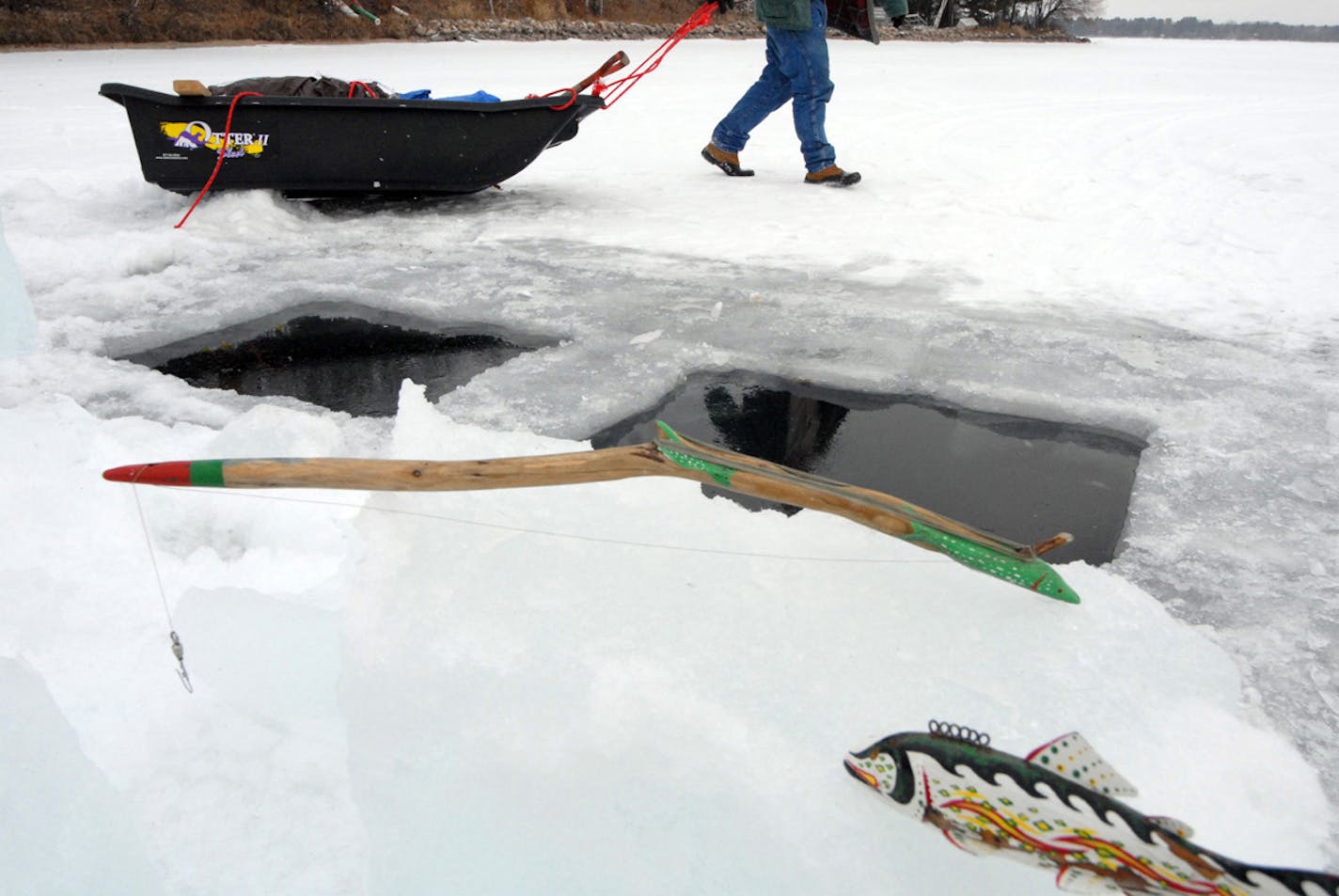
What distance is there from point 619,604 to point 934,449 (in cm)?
134

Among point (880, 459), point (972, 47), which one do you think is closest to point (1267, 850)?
point (880, 459)

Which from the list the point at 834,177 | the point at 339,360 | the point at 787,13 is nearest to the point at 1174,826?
the point at 339,360

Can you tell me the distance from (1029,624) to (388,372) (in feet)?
8.21

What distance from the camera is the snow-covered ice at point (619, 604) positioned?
1505 millimetres

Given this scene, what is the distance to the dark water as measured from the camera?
3307mm

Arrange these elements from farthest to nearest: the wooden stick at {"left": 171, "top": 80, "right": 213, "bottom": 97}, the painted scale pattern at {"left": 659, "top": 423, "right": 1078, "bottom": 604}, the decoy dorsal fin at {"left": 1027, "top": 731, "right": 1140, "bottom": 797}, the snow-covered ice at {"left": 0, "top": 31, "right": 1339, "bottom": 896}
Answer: the wooden stick at {"left": 171, "top": 80, "right": 213, "bottom": 97}, the painted scale pattern at {"left": 659, "top": 423, "right": 1078, "bottom": 604}, the snow-covered ice at {"left": 0, "top": 31, "right": 1339, "bottom": 896}, the decoy dorsal fin at {"left": 1027, "top": 731, "right": 1140, "bottom": 797}

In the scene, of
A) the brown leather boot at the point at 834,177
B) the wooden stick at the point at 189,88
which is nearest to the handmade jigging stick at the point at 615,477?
the wooden stick at the point at 189,88

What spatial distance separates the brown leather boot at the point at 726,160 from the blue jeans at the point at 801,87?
0.55ft

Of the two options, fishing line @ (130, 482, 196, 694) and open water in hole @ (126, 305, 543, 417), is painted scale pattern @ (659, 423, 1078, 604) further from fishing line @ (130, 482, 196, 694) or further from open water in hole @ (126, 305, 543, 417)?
open water in hole @ (126, 305, 543, 417)

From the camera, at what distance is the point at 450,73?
39.8 ft

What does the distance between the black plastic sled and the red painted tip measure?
3.59 meters

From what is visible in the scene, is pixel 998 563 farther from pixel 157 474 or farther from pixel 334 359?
pixel 334 359

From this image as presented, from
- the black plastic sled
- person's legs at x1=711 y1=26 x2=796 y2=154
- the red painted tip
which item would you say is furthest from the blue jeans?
the red painted tip

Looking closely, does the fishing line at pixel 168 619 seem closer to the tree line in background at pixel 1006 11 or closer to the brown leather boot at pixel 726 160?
the brown leather boot at pixel 726 160
